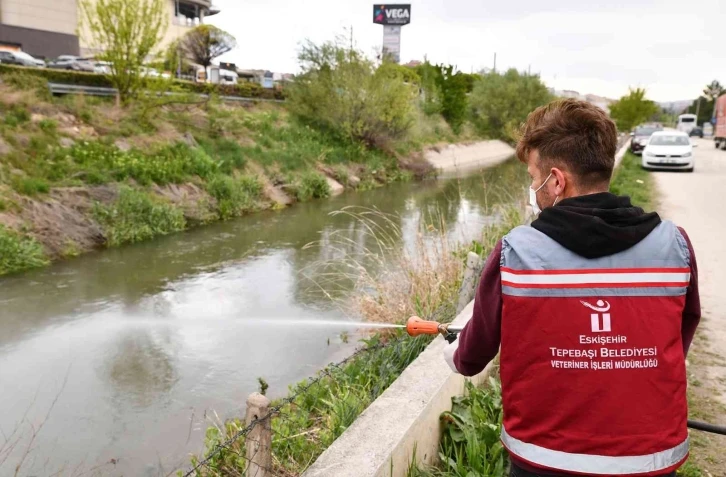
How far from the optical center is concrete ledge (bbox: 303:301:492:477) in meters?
2.91

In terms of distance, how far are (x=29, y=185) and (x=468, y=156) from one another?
27839 millimetres

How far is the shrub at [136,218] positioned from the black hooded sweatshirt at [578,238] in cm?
1177

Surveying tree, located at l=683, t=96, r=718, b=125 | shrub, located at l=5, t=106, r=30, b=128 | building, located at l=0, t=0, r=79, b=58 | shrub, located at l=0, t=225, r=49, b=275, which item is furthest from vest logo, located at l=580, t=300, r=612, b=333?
tree, located at l=683, t=96, r=718, b=125

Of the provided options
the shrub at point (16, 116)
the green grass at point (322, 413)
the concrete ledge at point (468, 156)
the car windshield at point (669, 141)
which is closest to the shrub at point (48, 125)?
the shrub at point (16, 116)

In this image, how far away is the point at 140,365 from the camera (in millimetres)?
6863

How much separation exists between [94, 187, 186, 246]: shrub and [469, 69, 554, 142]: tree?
3422 cm

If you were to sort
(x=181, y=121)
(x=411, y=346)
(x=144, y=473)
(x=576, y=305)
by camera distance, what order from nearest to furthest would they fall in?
1. (x=576, y=305)
2. (x=144, y=473)
3. (x=411, y=346)
4. (x=181, y=121)

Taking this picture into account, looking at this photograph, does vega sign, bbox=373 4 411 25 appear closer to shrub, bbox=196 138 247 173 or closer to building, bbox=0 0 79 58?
building, bbox=0 0 79 58

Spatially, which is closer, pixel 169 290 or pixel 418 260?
pixel 418 260

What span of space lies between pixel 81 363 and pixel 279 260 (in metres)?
5.18

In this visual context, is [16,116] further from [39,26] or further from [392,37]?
[392,37]

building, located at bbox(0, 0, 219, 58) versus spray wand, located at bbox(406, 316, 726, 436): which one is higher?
building, located at bbox(0, 0, 219, 58)

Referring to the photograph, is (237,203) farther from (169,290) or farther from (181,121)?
(169,290)

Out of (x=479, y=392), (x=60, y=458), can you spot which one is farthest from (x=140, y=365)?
(x=479, y=392)
